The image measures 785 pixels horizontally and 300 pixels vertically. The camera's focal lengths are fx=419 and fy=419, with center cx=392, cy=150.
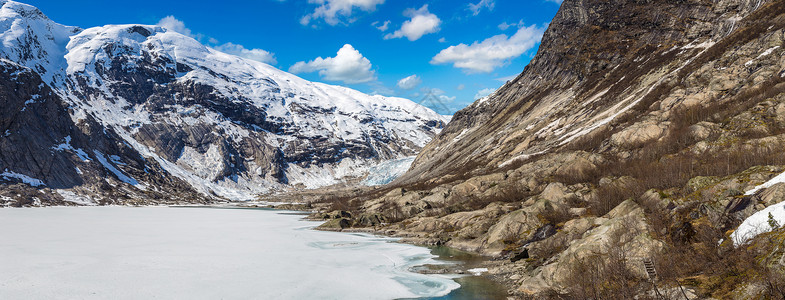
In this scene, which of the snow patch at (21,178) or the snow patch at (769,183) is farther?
the snow patch at (21,178)

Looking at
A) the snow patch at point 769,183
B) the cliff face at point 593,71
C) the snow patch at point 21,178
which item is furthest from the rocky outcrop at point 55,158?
the snow patch at point 769,183

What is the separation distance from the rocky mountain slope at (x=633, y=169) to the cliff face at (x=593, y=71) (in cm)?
48

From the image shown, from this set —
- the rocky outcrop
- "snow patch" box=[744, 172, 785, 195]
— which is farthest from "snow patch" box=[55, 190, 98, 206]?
"snow patch" box=[744, 172, 785, 195]

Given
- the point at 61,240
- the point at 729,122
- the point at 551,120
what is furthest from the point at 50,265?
the point at 551,120

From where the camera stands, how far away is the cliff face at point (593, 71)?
66.8m

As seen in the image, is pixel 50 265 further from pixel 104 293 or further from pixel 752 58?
pixel 752 58

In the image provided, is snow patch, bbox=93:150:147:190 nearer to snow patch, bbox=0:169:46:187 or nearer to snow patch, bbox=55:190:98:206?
snow patch, bbox=55:190:98:206

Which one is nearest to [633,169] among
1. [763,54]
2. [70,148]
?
[763,54]

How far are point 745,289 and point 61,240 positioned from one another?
168 ft

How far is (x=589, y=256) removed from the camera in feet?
65.2

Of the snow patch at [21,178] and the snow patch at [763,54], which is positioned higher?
the snow patch at [21,178]

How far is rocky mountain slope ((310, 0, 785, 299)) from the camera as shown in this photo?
54.1ft

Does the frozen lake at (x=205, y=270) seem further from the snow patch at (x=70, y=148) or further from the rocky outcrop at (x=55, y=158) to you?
the snow patch at (x=70, y=148)

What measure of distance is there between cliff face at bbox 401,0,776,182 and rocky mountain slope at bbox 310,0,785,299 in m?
0.48
